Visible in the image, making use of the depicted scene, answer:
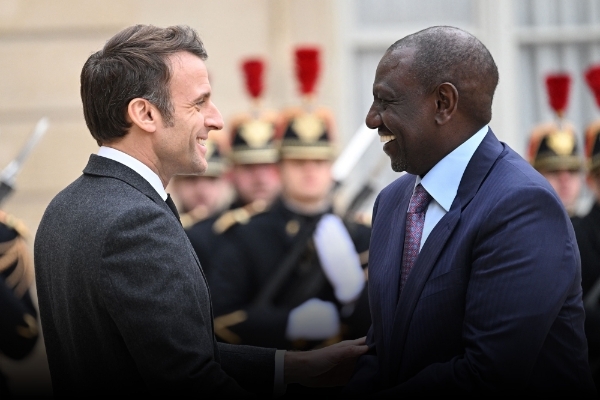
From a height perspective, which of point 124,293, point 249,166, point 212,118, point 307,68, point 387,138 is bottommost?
point 249,166

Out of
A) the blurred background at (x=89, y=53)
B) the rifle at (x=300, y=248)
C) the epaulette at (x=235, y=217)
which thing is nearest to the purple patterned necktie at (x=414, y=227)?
the rifle at (x=300, y=248)

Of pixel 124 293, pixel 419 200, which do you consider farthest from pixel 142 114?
pixel 419 200

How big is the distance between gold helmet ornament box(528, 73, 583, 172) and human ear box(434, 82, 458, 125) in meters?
3.83

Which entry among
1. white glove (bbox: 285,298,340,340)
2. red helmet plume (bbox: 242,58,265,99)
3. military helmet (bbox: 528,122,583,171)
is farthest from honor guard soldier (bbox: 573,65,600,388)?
red helmet plume (bbox: 242,58,265,99)

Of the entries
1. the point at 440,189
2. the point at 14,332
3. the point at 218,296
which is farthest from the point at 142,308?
the point at 218,296

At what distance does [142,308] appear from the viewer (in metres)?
2.43

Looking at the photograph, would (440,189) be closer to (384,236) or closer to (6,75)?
(384,236)

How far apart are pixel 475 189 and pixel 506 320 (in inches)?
14.2

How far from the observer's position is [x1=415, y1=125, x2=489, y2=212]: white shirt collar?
8.77ft

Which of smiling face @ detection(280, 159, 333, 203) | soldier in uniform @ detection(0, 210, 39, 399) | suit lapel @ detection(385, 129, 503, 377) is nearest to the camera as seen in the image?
suit lapel @ detection(385, 129, 503, 377)

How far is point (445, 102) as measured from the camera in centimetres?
264

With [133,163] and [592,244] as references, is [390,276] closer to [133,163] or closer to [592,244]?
[133,163]

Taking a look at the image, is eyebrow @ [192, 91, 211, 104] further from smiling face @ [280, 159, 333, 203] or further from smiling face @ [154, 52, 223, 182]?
smiling face @ [280, 159, 333, 203]

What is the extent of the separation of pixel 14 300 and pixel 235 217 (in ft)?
5.47
